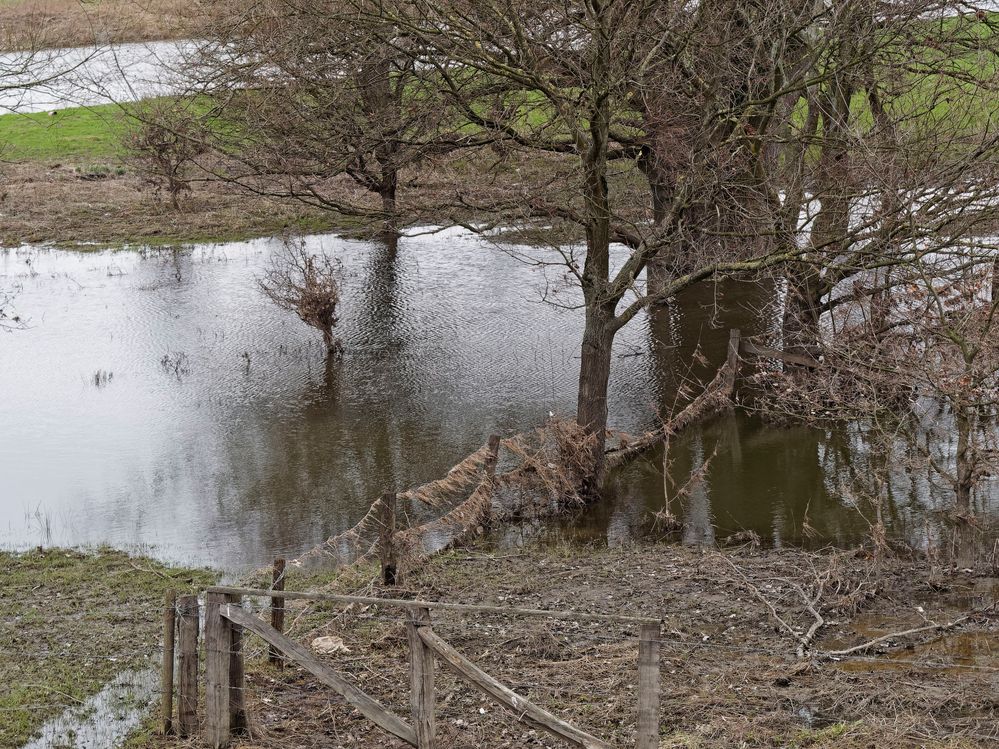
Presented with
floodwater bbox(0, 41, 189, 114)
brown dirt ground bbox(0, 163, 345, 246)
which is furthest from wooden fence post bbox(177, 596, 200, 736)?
brown dirt ground bbox(0, 163, 345, 246)

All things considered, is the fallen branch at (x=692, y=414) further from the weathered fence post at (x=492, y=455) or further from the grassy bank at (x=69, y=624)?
the grassy bank at (x=69, y=624)

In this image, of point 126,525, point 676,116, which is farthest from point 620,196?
point 126,525

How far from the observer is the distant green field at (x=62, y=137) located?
122 ft

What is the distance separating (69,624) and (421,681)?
5.03 meters

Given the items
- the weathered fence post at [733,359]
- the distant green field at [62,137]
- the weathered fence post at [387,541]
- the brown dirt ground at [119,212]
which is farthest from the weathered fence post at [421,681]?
the distant green field at [62,137]

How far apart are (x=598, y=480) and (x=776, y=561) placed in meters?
3.49

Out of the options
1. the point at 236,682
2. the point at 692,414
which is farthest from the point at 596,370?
the point at 236,682

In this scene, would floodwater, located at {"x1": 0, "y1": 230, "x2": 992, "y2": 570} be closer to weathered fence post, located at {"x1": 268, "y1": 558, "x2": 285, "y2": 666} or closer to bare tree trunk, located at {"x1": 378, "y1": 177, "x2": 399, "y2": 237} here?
bare tree trunk, located at {"x1": 378, "y1": 177, "x2": 399, "y2": 237}

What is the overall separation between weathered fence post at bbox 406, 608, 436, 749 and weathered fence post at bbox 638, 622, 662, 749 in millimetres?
1277

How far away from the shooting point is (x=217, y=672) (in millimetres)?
7109

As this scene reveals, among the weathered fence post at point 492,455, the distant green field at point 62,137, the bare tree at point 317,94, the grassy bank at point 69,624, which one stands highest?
the distant green field at point 62,137

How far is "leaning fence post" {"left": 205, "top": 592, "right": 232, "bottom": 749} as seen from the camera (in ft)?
23.4

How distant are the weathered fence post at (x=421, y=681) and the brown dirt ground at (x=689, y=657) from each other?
0.56 meters

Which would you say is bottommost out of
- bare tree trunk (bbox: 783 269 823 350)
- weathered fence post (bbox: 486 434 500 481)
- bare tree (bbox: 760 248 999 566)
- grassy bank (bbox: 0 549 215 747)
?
grassy bank (bbox: 0 549 215 747)
